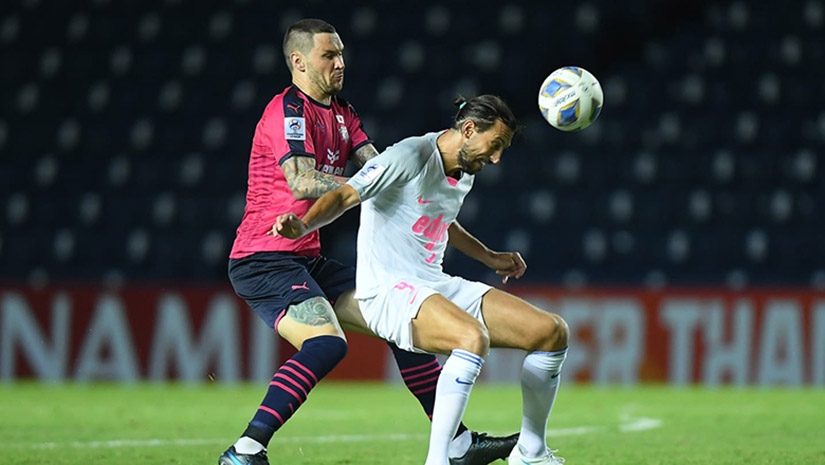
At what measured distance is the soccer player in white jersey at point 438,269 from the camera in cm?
496

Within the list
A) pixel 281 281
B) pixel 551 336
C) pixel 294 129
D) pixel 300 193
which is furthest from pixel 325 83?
pixel 551 336

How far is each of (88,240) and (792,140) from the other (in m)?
7.45

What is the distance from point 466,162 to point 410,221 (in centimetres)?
33

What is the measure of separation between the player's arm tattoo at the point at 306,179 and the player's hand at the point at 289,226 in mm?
334

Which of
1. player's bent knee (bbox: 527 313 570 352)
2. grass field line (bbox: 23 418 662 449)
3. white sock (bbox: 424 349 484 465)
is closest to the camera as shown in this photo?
white sock (bbox: 424 349 484 465)

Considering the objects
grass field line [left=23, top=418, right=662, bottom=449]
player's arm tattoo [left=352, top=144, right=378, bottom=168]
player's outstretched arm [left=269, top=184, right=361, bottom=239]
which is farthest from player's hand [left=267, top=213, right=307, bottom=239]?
grass field line [left=23, top=418, right=662, bottom=449]

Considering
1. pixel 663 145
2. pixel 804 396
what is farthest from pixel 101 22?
pixel 804 396

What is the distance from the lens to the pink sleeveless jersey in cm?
516

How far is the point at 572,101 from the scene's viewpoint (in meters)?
5.50

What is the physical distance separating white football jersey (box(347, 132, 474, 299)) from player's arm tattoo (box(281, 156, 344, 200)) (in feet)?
0.62

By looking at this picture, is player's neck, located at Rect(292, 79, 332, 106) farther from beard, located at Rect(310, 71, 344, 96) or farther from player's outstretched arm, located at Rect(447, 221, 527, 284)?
player's outstretched arm, located at Rect(447, 221, 527, 284)

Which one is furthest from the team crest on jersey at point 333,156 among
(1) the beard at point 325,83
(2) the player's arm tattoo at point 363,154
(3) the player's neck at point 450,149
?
(3) the player's neck at point 450,149

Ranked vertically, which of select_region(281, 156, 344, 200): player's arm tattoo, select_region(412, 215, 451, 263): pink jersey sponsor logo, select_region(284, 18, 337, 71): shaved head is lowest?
select_region(412, 215, 451, 263): pink jersey sponsor logo

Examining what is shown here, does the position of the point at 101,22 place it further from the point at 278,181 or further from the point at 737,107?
the point at 278,181
